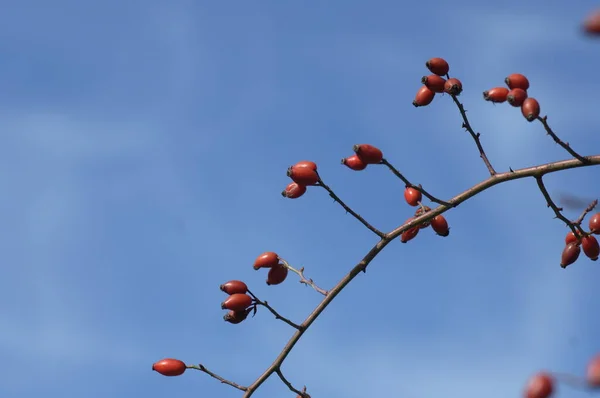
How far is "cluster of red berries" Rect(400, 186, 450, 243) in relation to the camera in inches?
210

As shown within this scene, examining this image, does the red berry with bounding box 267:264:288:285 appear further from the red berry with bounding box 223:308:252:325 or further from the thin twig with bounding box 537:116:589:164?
the thin twig with bounding box 537:116:589:164

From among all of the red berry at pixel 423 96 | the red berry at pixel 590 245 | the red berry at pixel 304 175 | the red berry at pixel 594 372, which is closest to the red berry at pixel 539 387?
the red berry at pixel 594 372

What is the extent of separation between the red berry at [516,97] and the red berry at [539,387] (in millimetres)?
2407

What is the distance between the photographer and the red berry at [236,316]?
5270 millimetres

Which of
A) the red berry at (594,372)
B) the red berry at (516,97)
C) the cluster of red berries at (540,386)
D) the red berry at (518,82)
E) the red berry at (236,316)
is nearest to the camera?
the red berry at (594,372)

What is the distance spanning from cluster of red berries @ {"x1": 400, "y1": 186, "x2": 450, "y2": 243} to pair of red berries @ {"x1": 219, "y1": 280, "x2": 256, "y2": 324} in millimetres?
1106

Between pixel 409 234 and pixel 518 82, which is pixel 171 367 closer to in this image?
pixel 409 234

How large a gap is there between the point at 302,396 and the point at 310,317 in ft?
2.09

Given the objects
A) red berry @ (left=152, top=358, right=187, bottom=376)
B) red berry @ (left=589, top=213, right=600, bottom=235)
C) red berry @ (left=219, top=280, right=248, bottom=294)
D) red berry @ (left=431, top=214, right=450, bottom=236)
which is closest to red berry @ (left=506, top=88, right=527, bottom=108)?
red berry @ (left=431, top=214, right=450, bottom=236)

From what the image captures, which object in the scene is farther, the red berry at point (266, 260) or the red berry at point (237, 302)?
the red berry at point (266, 260)

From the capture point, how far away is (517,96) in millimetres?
4637

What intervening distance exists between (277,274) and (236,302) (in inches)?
15.9

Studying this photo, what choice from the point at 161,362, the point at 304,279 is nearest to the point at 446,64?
the point at 304,279

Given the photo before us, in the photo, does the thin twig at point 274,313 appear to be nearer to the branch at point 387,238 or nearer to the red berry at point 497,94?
the branch at point 387,238
